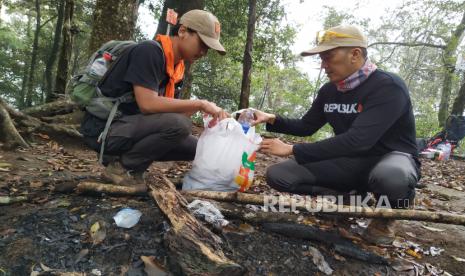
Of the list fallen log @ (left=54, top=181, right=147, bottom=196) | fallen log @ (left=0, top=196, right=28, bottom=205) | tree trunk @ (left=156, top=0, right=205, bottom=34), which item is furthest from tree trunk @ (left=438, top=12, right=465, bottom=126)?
fallen log @ (left=0, top=196, right=28, bottom=205)

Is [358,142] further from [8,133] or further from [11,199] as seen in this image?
[8,133]

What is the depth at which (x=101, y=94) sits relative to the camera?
106 inches

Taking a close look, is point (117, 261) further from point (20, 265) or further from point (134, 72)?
point (134, 72)

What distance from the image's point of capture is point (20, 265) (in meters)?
1.86

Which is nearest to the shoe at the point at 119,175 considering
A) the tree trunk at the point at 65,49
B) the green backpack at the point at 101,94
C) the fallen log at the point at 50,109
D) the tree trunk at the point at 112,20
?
the green backpack at the point at 101,94

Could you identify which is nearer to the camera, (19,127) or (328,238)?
(328,238)

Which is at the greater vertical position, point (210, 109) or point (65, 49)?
point (65, 49)

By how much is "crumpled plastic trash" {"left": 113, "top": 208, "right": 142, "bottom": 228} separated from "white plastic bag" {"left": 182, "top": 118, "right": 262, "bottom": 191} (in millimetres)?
660

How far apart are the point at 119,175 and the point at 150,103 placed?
0.70 metres

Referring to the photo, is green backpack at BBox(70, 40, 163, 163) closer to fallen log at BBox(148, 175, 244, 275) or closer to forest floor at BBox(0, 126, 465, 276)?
forest floor at BBox(0, 126, 465, 276)

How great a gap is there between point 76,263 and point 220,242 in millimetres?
840

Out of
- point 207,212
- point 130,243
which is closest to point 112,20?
point 207,212

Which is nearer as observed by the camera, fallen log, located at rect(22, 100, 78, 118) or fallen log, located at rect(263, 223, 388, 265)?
fallen log, located at rect(263, 223, 388, 265)

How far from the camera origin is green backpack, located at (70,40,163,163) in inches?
105
